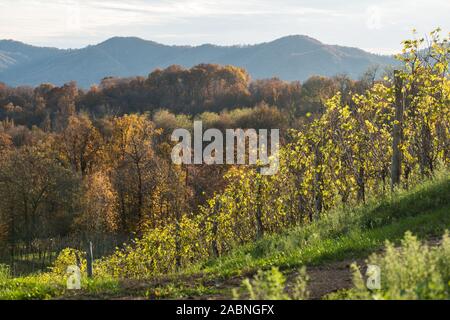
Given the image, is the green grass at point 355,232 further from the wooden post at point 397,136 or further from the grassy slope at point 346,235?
the wooden post at point 397,136

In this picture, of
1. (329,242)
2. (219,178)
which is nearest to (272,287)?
(329,242)

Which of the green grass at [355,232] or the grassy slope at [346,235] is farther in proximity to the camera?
the green grass at [355,232]

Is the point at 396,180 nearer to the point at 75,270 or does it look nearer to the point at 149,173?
the point at 75,270

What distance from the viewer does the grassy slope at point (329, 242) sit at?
860cm

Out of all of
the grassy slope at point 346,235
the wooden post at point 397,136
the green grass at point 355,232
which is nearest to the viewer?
the grassy slope at point 346,235

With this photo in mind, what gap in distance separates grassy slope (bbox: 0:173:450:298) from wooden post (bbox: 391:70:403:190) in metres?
1.07

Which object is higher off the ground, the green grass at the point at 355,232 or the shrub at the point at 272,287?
the shrub at the point at 272,287

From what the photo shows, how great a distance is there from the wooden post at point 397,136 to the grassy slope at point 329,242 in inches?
42.2

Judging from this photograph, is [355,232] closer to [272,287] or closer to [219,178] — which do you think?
[272,287]

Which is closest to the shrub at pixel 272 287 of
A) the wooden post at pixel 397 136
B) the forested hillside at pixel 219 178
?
the forested hillside at pixel 219 178

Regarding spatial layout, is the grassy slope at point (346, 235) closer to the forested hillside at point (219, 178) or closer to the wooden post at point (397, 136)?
the forested hillside at point (219, 178)

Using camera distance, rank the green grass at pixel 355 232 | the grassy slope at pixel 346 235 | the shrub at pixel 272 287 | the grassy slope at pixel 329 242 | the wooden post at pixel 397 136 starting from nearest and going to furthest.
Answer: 1. the shrub at pixel 272 287
2. the grassy slope at pixel 329 242
3. the grassy slope at pixel 346 235
4. the green grass at pixel 355 232
5. the wooden post at pixel 397 136

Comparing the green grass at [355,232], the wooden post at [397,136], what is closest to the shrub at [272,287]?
the green grass at [355,232]
